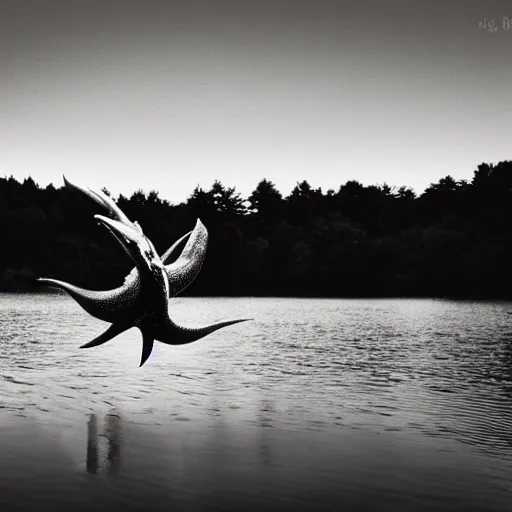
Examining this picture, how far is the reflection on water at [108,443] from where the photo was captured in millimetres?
13070

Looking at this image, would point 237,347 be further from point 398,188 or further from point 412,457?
point 398,188

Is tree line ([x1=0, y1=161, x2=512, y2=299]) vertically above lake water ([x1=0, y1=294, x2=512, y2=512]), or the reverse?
tree line ([x1=0, y1=161, x2=512, y2=299])

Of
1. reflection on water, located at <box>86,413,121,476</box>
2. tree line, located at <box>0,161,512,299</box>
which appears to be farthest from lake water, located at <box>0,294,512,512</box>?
tree line, located at <box>0,161,512,299</box>

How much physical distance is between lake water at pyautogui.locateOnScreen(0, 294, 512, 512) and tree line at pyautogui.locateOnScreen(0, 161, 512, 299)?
205 ft

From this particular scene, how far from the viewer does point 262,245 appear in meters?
99.5

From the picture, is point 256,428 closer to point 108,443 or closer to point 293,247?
point 108,443

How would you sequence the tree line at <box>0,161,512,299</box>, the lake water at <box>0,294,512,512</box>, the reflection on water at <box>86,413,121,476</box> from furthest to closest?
1. the tree line at <box>0,161,512,299</box>
2. the reflection on water at <box>86,413,121,476</box>
3. the lake water at <box>0,294,512,512</box>

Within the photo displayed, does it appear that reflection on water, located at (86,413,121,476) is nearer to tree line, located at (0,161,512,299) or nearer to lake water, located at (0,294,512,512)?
lake water, located at (0,294,512,512)

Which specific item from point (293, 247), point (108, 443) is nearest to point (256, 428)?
point (108, 443)

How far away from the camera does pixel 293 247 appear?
324 ft

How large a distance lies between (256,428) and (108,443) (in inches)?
127

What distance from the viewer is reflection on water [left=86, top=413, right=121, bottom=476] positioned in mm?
13070

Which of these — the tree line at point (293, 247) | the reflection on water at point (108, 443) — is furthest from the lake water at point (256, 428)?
the tree line at point (293, 247)

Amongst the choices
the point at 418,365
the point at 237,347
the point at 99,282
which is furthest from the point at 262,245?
the point at 418,365
